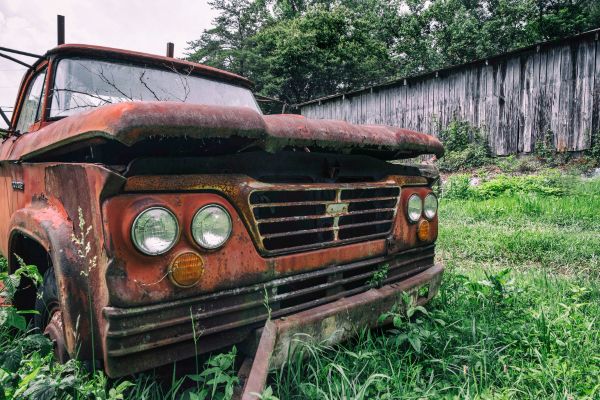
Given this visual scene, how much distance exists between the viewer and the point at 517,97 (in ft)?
44.4

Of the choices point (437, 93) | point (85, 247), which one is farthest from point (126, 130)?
point (437, 93)

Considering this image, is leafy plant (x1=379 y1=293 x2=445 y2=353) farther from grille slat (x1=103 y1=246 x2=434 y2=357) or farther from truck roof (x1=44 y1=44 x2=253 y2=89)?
truck roof (x1=44 y1=44 x2=253 y2=89)

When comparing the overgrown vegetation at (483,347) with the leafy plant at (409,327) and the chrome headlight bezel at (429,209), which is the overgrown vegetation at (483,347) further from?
the chrome headlight bezel at (429,209)

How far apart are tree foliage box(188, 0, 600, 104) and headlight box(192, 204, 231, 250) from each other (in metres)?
28.7

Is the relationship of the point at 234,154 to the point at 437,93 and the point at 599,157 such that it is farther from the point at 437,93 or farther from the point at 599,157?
the point at 437,93

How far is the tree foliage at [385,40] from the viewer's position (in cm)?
2686

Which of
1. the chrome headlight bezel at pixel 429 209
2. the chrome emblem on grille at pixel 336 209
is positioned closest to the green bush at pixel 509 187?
the chrome headlight bezel at pixel 429 209

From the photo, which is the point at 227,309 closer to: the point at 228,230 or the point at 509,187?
the point at 228,230

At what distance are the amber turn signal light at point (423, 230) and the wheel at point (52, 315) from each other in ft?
6.47

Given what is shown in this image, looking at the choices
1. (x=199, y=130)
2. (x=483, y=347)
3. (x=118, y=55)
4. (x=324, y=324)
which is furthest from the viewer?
(x=118, y=55)

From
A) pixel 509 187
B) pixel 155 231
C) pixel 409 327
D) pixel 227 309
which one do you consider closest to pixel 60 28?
pixel 155 231

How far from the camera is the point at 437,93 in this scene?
15.9 metres

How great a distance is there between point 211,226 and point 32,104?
7.69 ft

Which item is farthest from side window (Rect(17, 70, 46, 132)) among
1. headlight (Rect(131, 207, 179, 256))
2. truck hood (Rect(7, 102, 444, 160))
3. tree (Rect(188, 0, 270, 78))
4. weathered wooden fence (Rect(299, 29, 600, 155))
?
tree (Rect(188, 0, 270, 78))
